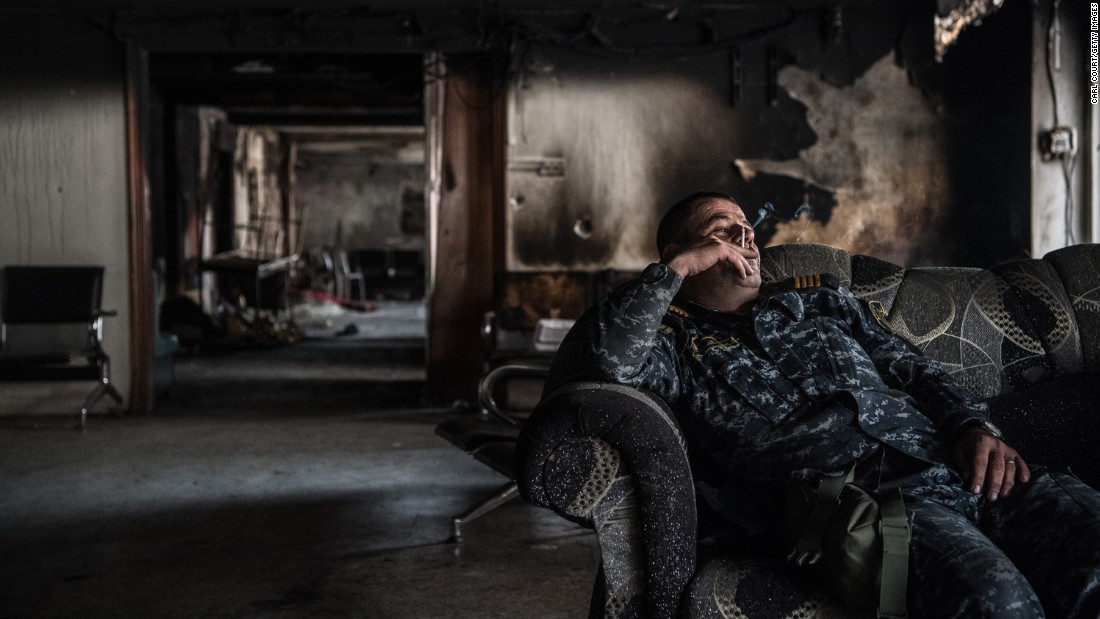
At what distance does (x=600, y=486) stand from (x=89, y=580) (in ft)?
6.28

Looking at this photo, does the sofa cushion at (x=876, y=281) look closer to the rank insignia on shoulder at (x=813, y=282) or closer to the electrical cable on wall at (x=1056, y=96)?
the rank insignia on shoulder at (x=813, y=282)

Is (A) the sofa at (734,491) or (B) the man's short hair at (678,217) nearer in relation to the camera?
(A) the sofa at (734,491)

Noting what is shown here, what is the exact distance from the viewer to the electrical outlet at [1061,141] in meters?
5.40

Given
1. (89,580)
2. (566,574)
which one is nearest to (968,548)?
(566,574)

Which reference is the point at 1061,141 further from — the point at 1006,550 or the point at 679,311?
the point at 1006,550

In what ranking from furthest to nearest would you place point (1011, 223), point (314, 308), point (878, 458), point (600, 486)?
1. point (314, 308)
2. point (1011, 223)
3. point (878, 458)
4. point (600, 486)

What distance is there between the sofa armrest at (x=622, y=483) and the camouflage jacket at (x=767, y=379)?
131 mm

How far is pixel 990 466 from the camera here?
1.82 m

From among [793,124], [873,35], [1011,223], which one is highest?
[873,35]

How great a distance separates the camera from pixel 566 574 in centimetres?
286

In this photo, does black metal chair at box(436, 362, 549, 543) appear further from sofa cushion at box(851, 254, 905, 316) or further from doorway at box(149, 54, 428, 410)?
doorway at box(149, 54, 428, 410)

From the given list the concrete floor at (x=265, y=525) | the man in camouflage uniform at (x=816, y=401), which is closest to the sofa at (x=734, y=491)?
the man in camouflage uniform at (x=816, y=401)

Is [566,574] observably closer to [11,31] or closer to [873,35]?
[873,35]

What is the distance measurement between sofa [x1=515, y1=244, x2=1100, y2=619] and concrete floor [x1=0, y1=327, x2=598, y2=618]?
37.6 inches
